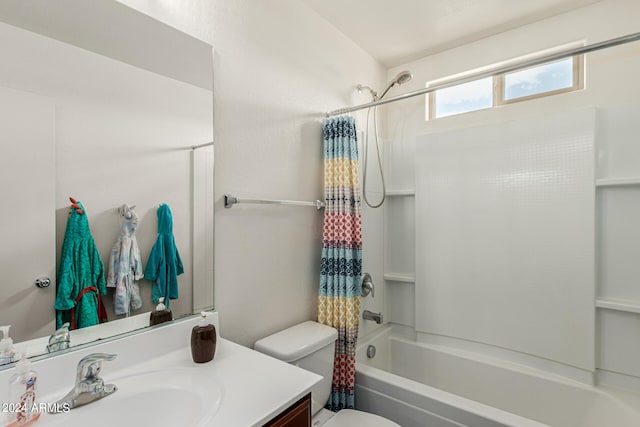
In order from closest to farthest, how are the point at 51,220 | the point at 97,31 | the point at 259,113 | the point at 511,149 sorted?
the point at 51,220 < the point at 97,31 < the point at 259,113 < the point at 511,149

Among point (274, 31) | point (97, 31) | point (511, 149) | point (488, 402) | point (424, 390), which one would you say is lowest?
point (488, 402)

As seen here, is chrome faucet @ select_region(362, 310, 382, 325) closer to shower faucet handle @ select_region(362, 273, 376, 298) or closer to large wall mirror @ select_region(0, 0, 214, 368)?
shower faucet handle @ select_region(362, 273, 376, 298)

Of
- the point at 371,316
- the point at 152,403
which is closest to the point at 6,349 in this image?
the point at 152,403

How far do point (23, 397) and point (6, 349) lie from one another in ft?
0.58

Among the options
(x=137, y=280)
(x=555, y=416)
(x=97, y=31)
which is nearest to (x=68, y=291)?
(x=137, y=280)

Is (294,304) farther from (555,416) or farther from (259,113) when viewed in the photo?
(555,416)

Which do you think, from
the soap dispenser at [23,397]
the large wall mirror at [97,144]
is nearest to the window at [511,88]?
the large wall mirror at [97,144]

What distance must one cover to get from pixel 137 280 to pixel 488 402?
88.5 inches

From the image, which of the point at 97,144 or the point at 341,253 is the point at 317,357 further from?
the point at 97,144

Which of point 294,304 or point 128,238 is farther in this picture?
point 294,304

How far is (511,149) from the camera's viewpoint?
2.15 metres

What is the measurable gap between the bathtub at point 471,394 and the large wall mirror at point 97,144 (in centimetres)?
114

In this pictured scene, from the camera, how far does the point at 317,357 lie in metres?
1.60

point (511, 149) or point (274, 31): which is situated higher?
point (274, 31)
